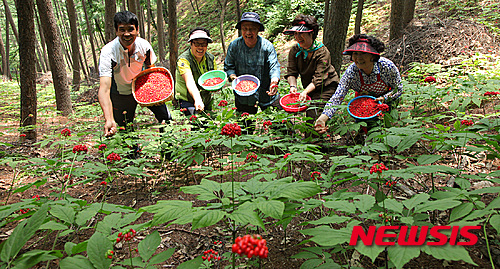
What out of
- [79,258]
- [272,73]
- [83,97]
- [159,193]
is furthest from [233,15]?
[79,258]

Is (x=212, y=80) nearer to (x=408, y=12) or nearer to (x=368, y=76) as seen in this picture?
(x=368, y=76)

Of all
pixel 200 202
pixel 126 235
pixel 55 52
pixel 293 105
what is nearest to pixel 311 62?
pixel 293 105

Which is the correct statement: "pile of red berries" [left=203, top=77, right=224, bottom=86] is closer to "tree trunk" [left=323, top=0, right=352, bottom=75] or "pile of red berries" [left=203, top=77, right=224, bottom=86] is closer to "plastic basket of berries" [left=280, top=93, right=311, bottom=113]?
"plastic basket of berries" [left=280, top=93, right=311, bottom=113]

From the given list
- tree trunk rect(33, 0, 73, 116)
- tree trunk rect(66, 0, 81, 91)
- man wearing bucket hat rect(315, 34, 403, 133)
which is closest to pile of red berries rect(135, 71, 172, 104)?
man wearing bucket hat rect(315, 34, 403, 133)

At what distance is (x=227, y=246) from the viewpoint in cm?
225

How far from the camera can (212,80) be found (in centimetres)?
426

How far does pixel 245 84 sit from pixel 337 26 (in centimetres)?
219

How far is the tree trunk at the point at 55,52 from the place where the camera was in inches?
251

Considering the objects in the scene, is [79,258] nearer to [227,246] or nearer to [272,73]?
[227,246]

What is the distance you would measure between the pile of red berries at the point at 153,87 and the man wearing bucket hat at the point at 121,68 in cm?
24

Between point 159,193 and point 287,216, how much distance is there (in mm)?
2169

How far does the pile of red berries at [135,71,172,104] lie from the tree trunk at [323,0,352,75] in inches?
124

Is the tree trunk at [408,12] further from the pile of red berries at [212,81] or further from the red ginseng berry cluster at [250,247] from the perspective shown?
the red ginseng berry cluster at [250,247]

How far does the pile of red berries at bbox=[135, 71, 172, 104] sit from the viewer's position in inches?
143
